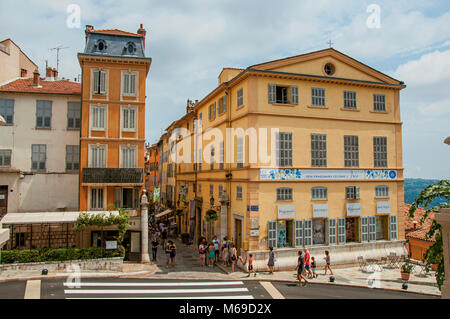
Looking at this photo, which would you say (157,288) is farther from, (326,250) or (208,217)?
(326,250)

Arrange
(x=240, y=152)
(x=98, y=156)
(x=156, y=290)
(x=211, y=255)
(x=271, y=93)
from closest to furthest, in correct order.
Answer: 1. (x=156, y=290)
2. (x=211, y=255)
3. (x=271, y=93)
4. (x=240, y=152)
5. (x=98, y=156)

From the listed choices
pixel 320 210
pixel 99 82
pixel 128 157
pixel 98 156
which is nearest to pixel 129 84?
pixel 99 82

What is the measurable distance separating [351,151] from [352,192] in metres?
2.97

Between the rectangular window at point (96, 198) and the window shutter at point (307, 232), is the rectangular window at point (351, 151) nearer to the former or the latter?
the window shutter at point (307, 232)

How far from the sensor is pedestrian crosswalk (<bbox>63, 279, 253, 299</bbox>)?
15984mm

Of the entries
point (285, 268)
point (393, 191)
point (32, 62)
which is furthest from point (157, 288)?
point (32, 62)

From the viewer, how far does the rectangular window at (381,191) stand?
2580cm

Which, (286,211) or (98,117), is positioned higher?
(98,117)

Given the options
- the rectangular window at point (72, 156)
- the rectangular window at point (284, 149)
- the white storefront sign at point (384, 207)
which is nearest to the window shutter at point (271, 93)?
the rectangular window at point (284, 149)

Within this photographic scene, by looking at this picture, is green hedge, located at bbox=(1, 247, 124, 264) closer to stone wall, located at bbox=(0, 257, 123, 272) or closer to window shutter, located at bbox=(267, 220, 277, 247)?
stone wall, located at bbox=(0, 257, 123, 272)

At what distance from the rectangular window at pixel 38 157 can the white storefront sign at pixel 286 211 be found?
58.6 feet

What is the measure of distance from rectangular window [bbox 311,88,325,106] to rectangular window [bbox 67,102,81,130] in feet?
58.0

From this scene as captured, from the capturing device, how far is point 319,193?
2400cm

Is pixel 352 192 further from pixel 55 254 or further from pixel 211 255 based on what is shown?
pixel 55 254
